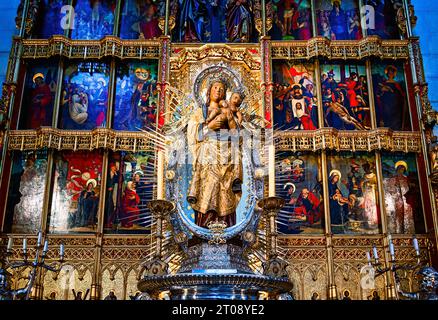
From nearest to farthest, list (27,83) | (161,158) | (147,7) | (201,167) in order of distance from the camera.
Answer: (161,158)
(201,167)
(27,83)
(147,7)

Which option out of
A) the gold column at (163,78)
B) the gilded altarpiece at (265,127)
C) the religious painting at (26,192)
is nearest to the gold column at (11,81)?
the gilded altarpiece at (265,127)

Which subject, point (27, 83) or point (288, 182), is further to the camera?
point (27, 83)

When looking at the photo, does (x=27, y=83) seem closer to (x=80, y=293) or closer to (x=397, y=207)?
(x=80, y=293)

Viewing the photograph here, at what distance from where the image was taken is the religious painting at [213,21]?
12.9 metres

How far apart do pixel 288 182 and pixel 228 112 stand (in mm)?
2177

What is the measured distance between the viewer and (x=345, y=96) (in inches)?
488

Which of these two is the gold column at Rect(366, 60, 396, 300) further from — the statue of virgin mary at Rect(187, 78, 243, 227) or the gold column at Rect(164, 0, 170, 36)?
the gold column at Rect(164, 0, 170, 36)

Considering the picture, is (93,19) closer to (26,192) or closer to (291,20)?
(26,192)

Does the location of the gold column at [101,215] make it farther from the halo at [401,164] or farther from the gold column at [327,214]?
the halo at [401,164]

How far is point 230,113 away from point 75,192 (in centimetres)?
369

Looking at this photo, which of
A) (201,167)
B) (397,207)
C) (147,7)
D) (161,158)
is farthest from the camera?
(147,7)

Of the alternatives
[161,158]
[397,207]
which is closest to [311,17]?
[397,207]

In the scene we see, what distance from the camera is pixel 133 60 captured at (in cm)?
1271

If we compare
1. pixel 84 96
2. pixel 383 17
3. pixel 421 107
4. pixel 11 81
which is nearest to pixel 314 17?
pixel 383 17
